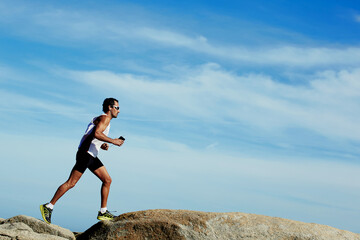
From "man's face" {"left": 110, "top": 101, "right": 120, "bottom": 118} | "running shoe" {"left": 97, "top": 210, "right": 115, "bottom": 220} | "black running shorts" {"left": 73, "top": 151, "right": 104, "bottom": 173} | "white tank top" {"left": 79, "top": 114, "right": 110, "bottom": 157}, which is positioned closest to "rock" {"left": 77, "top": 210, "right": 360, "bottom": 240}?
"running shoe" {"left": 97, "top": 210, "right": 115, "bottom": 220}

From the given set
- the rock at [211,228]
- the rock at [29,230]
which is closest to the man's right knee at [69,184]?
the rock at [29,230]

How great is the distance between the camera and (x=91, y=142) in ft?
Answer: 30.6

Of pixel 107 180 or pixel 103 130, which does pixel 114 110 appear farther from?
pixel 107 180

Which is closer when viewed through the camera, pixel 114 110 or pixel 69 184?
pixel 69 184

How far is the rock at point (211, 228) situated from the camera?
8.34 m

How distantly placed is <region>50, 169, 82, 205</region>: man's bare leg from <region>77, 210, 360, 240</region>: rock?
3.74ft

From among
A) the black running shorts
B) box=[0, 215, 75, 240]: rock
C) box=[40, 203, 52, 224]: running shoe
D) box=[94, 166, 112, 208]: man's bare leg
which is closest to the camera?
box=[0, 215, 75, 240]: rock

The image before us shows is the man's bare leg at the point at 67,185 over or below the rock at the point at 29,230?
over

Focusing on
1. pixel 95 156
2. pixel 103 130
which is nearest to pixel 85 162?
pixel 95 156

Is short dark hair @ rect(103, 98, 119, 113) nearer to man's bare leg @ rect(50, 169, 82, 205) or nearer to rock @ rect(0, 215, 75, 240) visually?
man's bare leg @ rect(50, 169, 82, 205)

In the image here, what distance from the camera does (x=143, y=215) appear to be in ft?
29.9

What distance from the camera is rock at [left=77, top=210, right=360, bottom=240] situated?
834cm

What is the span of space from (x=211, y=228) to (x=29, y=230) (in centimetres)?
379

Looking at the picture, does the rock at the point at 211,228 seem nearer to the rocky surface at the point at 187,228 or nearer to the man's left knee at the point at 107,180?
the rocky surface at the point at 187,228
